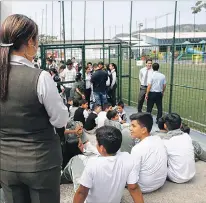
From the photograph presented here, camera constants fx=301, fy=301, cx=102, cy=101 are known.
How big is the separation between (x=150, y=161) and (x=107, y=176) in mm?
740

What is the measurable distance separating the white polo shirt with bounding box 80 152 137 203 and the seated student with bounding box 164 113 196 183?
3.34ft

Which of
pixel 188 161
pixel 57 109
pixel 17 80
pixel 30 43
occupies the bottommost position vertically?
pixel 188 161

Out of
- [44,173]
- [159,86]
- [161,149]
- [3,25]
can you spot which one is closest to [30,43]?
[3,25]

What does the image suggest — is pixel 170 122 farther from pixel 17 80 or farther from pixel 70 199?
pixel 17 80

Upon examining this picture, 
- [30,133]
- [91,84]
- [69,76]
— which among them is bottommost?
[91,84]

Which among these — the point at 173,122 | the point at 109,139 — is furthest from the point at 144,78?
the point at 109,139

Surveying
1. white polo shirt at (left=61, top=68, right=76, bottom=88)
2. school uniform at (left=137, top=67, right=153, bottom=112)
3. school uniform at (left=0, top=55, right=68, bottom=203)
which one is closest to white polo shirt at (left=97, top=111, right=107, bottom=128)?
school uniform at (left=137, top=67, right=153, bottom=112)

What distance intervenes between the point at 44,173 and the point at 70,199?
65.5 inches

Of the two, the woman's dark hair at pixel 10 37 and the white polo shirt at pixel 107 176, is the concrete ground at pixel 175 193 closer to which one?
the white polo shirt at pixel 107 176

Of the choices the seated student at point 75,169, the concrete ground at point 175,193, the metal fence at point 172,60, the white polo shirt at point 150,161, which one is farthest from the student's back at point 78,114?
the white polo shirt at point 150,161

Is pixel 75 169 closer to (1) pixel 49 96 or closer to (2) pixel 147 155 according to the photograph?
(2) pixel 147 155

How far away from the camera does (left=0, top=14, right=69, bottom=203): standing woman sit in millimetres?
1425

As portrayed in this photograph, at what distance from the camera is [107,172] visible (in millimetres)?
2391

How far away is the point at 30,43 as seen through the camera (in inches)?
59.3
